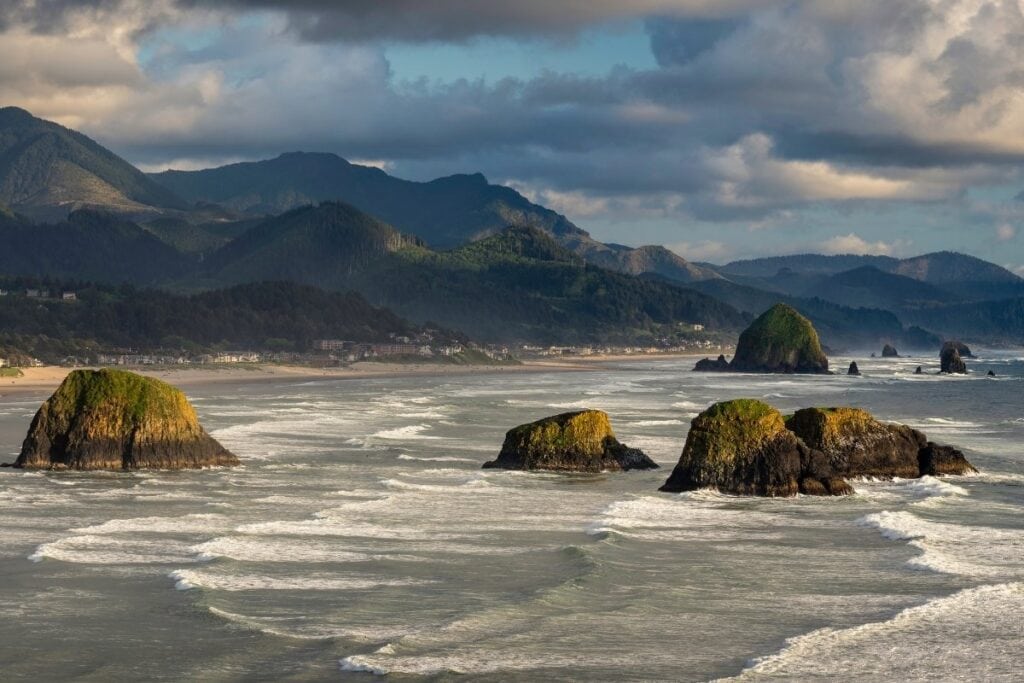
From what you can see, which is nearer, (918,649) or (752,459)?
(918,649)

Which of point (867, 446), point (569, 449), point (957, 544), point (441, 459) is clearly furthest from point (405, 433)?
point (957, 544)

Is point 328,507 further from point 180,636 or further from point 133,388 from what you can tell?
point 180,636

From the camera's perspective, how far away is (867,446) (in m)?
50.5

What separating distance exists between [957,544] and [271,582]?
1774cm

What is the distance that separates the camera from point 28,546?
3441 centimetres

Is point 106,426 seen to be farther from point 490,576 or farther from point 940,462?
point 940,462

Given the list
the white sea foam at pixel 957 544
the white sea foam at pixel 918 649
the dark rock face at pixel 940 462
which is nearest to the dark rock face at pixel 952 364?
the dark rock face at pixel 940 462

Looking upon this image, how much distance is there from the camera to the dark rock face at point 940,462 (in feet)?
170

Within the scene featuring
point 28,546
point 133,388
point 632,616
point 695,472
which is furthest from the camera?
point 133,388

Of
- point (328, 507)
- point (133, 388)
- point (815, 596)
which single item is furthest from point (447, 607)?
point (133, 388)

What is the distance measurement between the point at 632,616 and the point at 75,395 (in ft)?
96.9

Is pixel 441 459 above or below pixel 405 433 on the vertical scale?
below

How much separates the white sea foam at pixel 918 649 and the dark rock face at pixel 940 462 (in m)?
23.8

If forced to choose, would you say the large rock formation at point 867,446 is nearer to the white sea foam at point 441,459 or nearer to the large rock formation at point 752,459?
the large rock formation at point 752,459
